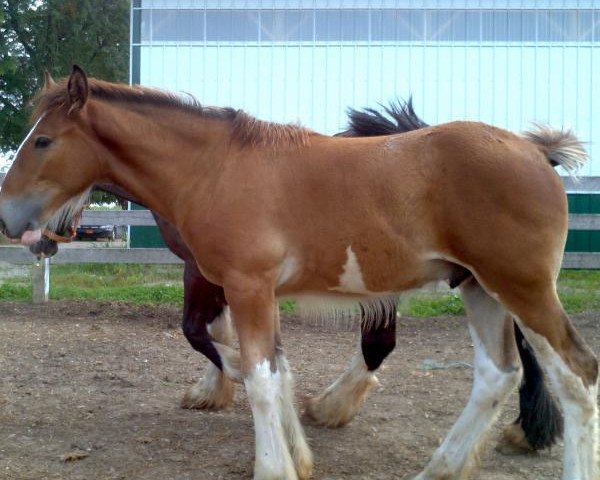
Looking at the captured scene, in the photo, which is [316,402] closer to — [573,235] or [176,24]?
[573,235]

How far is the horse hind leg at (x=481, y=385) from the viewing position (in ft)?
11.6

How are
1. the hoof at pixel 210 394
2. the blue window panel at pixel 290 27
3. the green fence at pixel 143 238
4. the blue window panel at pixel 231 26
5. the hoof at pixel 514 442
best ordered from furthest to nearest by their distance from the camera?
the blue window panel at pixel 290 27
the blue window panel at pixel 231 26
the green fence at pixel 143 238
the hoof at pixel 210 394
the hoof at pixel 514 442

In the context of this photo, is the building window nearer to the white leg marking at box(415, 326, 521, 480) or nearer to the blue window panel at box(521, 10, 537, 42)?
the blue window panel at box(521, 10, 537, 42)

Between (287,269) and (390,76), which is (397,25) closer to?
(390,76)

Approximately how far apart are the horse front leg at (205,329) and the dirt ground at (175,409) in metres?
0.14

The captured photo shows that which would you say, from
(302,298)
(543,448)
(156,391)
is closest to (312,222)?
(302,298)

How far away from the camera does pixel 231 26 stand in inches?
593

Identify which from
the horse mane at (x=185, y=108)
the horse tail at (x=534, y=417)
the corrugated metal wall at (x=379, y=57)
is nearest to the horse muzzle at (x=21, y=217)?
the horse mane at (x=185, y=108)

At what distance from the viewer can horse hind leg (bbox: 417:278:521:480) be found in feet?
11.6

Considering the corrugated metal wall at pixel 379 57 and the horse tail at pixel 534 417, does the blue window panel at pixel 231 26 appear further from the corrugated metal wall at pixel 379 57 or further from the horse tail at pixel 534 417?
the horse tail at pixel 534 417

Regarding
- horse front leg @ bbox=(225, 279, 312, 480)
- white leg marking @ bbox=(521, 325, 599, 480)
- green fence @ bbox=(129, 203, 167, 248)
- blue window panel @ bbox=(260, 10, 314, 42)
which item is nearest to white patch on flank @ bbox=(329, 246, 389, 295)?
horse front leg @ bbox=(225, 279, 312, 480)

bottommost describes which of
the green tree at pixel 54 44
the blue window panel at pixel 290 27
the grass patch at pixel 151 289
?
the grass patch at pixel 151 289

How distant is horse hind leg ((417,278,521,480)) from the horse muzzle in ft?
7.65

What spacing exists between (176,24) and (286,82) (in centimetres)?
272
